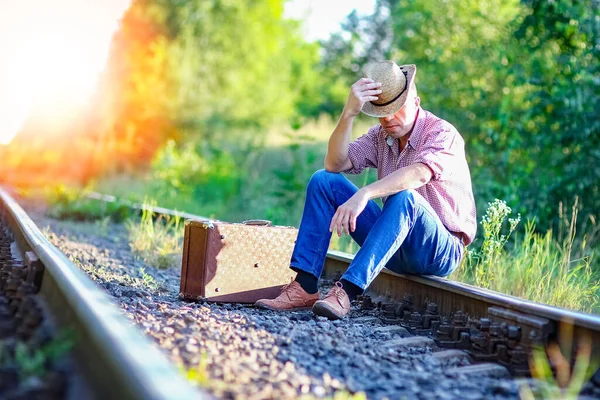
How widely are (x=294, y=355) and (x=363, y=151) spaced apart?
1844mm

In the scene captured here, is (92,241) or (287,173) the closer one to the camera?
(92,241)

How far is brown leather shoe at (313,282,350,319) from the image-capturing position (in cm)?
387

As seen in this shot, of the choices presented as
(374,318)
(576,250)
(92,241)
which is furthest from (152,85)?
(374,318)

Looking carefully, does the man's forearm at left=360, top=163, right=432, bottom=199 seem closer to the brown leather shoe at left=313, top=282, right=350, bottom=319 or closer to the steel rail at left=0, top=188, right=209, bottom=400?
the brown leather shoe at left=313, top=282, right=350, bottom=319

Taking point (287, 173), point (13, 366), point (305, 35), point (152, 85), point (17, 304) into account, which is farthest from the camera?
point (305, 35)

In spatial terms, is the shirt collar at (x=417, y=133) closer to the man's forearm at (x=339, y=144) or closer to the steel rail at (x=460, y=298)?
the man's forearm at (x=339, y=144)

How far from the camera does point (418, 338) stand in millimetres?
3637

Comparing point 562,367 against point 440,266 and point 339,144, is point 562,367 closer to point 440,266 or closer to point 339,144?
point 440,266

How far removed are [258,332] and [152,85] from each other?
71.6 feet

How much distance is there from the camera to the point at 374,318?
13.7 feet

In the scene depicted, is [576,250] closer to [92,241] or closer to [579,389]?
[579,389]

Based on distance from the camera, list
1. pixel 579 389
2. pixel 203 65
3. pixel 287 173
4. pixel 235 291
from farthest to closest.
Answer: pixel 203 65 → pixel 287 173 → pixel 235 291 → pixel 579 389

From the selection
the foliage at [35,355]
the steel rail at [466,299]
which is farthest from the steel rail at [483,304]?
the foliage at [35,355]

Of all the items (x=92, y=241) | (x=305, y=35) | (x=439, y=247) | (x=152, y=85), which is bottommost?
(x=92, y=241)
